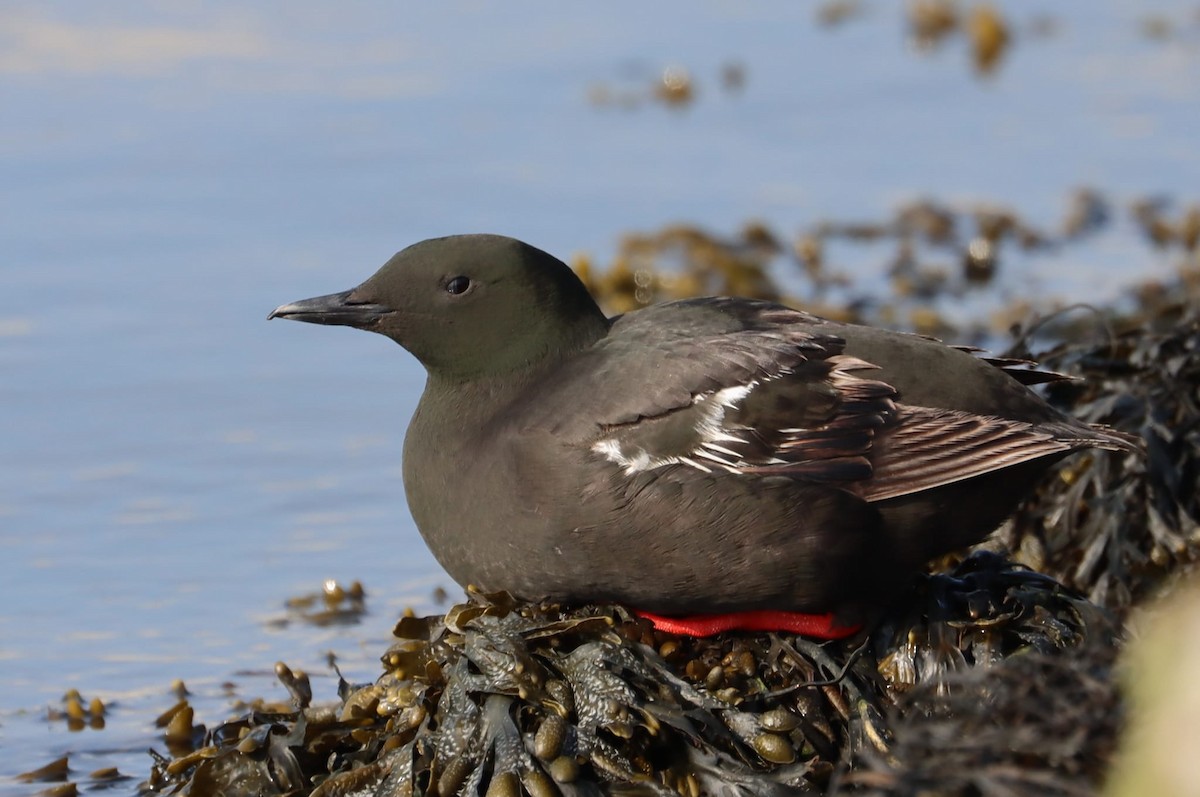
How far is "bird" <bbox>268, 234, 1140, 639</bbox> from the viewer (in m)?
4.38

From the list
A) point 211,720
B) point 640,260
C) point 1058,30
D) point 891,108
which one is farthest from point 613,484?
point 1058,30

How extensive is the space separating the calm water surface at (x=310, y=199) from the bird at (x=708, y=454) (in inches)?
64.0

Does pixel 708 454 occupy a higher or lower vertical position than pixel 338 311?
lower

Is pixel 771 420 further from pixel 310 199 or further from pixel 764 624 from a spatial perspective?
pixel 310 199

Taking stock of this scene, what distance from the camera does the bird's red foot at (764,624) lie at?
4.50 m

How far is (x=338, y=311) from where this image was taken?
5.03 m

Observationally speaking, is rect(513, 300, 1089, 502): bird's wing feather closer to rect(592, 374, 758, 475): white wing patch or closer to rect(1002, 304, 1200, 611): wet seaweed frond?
rect(592, 374, 758, 475): white wing patch

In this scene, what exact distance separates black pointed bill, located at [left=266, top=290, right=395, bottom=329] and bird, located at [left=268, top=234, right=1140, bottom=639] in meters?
0.22

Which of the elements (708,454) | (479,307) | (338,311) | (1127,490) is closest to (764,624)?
(708,454)

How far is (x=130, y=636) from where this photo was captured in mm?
6281

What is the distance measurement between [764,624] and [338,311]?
1.50 metres

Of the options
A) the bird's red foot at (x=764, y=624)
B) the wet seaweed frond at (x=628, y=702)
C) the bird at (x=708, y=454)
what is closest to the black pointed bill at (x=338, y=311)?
the bird at (x=708, y=454)

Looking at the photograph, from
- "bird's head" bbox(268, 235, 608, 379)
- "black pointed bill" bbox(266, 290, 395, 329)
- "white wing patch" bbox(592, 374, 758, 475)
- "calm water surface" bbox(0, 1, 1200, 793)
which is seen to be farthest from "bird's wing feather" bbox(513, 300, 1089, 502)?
"calm water surface" bbox(0, 1, 1200, 793)

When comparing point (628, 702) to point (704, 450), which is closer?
point (628, 702)
